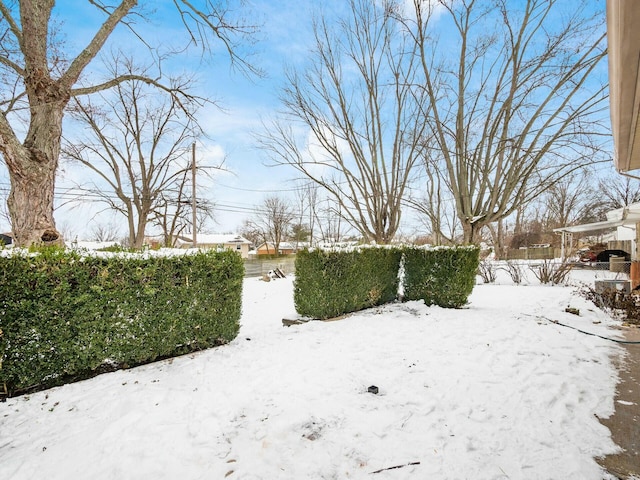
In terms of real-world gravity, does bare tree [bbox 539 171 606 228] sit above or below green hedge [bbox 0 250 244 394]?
above

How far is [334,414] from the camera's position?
2.39 m

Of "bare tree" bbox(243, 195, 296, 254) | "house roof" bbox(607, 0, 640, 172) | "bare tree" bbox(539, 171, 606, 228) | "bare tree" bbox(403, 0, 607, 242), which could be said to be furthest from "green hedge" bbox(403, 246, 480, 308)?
"bare tree" bbox(243, 195, 296, 254)

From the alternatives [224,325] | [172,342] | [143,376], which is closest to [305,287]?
[224,325]

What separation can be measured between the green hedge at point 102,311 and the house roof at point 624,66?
13.4 feet

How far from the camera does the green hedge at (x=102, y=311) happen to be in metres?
2.69

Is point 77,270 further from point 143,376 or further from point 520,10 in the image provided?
point 520,10

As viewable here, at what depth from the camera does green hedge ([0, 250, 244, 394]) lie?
2686mm

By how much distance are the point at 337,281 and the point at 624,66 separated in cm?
449

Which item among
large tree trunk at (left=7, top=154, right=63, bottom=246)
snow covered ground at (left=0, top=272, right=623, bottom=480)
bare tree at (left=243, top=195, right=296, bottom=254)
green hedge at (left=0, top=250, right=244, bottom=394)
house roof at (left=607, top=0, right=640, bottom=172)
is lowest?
snow covered ground at (left=0, top=272, right=623, bottom=480)

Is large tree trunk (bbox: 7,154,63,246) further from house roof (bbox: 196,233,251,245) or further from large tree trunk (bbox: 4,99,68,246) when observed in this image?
→ house roof (bbox: 196,233,251,245)

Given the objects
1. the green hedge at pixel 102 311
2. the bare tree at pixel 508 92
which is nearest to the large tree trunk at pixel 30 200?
the green hedge at pixel 102 311

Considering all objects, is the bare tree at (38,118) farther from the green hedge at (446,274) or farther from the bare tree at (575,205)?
the bare tree at (575,205)

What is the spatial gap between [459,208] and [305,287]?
585 centimetres

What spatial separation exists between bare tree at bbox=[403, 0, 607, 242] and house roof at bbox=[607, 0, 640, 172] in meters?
5.56
